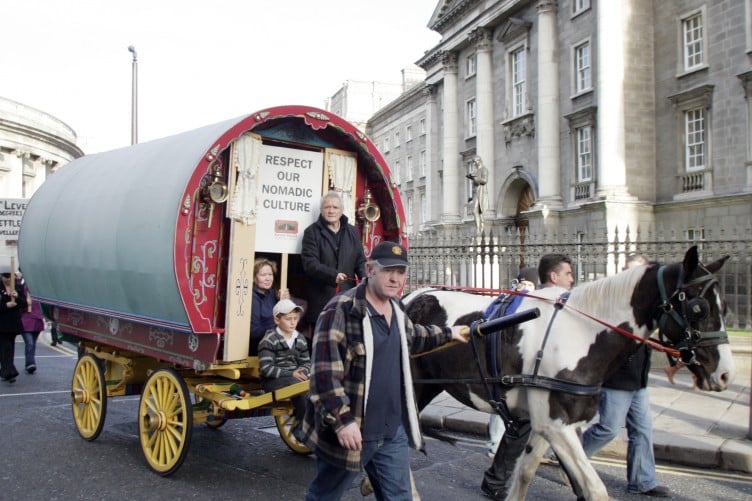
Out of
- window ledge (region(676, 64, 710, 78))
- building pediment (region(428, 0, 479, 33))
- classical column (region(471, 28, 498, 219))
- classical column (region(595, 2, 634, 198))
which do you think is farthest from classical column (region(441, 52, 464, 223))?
window ledge (region(676, 64, 710, 78))

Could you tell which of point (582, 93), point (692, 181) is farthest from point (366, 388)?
point (582, 93)

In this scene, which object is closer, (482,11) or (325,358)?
(325,358)

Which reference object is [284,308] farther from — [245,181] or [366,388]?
[366,388]

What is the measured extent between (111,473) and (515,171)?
2690 cm

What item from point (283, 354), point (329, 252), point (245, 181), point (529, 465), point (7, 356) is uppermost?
point (245, 181)

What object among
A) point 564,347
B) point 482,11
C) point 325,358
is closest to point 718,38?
point 482,11

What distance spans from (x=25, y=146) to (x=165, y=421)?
48128 mm

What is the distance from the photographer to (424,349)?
14.2ft

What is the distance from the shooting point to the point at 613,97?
24297 mm

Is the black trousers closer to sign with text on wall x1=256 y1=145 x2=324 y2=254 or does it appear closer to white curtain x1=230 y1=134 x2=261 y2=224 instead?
sign with text on wall x1=256 y1=145 x2=324 y2=254

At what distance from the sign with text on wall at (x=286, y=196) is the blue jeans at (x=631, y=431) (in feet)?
10.3

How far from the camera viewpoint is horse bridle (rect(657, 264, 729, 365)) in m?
4.40

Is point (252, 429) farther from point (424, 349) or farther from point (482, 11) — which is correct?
point (482, 11)

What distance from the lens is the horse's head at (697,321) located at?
14.5 feet
